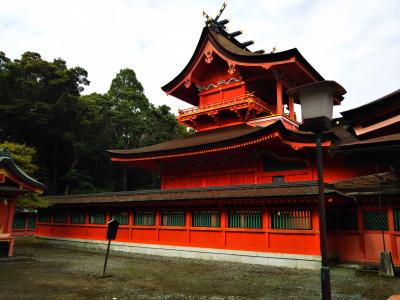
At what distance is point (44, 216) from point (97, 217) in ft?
23.0

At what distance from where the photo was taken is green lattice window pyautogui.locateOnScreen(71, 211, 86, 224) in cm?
2338

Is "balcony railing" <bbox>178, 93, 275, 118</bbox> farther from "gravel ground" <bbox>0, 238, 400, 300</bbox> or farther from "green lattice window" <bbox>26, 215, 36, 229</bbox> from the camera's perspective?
"green lattice window" <bbox>26, 215, 36, 229</bbox>

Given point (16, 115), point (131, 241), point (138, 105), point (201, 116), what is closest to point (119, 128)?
point (138, 105)

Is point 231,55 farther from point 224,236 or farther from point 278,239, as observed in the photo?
point 278,239

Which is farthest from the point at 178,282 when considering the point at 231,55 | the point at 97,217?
the point at 231,55

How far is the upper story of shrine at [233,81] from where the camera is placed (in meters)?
21.6

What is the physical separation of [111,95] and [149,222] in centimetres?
3868

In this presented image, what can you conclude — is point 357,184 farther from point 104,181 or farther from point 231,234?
point 104,181

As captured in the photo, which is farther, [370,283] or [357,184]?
[370,283]

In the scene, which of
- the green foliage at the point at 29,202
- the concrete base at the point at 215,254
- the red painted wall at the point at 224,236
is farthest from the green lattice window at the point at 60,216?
the green foliage at the point at 29,202

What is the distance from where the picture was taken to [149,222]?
19703 millimetres

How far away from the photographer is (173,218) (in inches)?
736

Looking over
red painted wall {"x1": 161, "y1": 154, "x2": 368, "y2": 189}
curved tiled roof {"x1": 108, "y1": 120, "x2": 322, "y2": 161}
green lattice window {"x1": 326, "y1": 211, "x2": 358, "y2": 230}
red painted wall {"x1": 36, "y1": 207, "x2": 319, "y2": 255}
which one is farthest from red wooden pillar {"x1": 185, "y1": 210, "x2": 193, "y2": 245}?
green lattice window {"x1": 326, "y1": 211, "x2": 358, "y2": 230}

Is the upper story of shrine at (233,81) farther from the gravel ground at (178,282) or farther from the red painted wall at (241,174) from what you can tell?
the gravel ground at (178,282)
